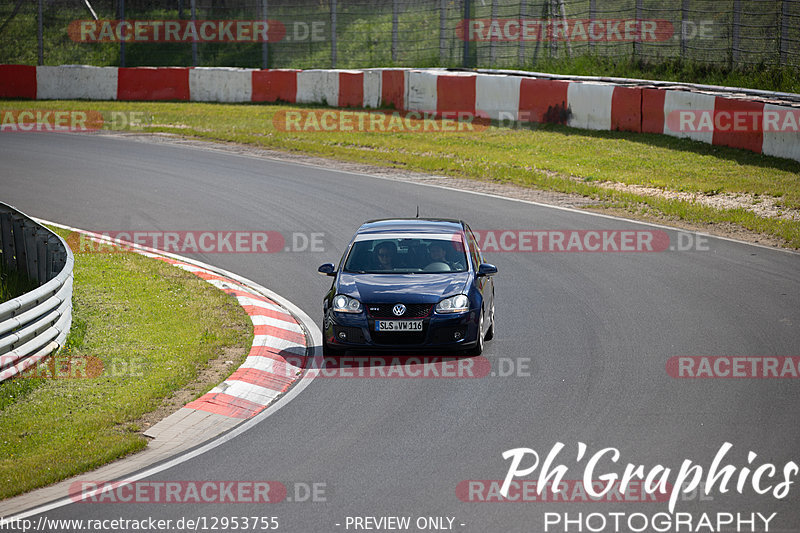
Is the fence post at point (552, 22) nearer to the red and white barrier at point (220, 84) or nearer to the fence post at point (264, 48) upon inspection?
the red and white barrier at point (220, 84)

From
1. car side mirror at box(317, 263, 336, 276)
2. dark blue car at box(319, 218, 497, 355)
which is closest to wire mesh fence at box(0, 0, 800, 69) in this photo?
dark blue car at box(319, 218, 497, 355)

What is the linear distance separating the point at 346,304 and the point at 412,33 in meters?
25.1

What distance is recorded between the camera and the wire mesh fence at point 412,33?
28.8m

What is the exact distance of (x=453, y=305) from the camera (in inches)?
419

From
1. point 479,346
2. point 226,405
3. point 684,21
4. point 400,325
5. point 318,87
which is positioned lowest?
point 226,405

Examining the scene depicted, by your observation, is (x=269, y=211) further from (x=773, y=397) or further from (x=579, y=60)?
(x=579, y=60)

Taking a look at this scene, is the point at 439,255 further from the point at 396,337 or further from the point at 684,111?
the point at 684,111

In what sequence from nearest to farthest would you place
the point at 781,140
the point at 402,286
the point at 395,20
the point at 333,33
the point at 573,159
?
the point at 402,286 < the point at 781,140 < the point at 573,159 < the point at 395,20 < the point at 333,33

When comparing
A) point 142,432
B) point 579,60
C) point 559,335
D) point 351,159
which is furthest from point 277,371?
point 579,60

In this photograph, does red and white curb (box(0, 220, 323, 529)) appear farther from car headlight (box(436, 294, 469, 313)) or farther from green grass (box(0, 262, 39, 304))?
green grass (box(0, 262, 39, 304))

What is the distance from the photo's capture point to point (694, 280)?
14.1 metres

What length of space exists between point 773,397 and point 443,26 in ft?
86.0

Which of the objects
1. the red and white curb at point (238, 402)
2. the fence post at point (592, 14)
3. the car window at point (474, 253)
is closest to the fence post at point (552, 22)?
the fence post at point (592, 14)

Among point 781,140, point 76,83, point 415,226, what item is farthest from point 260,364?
point 76,83
